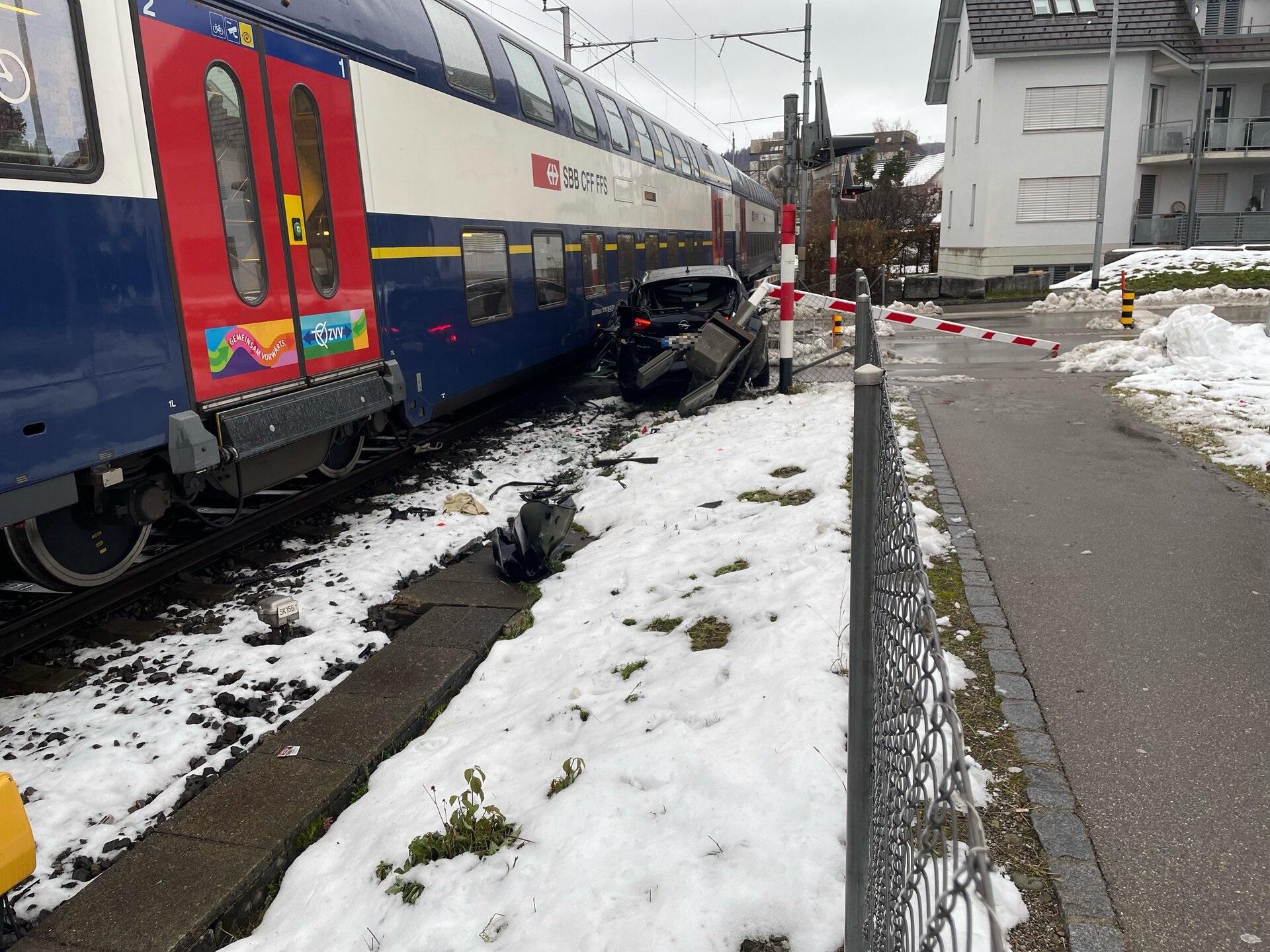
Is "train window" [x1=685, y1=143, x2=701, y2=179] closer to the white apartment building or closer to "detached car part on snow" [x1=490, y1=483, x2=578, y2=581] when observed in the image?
the white apartment building

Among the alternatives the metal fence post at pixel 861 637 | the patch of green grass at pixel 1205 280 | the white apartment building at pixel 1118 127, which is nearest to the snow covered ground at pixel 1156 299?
the patch of green grass at pixel 1205 280

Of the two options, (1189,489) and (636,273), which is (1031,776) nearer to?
(1189,489)

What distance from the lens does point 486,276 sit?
9734mm

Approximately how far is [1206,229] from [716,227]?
Answer: 1940 cm

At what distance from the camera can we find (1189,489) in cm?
668

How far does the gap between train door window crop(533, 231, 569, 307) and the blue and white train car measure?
23.4 inches

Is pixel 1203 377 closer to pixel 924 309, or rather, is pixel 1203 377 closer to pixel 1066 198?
pixel 924 309

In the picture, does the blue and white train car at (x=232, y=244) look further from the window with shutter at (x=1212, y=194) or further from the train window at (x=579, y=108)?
the window with shutter at (x=1212, y=194)

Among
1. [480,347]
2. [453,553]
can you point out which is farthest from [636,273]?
[453,553]

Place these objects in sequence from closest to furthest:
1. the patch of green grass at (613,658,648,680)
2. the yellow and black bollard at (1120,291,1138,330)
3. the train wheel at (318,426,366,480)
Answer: the patch of green grass at (613,658,648,680)
the train wheel at (318,426,366,480)
the yellow and black bollard at (1120,291,1138,330)

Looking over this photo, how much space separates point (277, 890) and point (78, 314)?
2.95m

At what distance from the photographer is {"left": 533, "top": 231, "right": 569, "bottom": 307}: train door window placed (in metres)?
11.3

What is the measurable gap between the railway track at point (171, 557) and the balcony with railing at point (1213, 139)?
31762 millimetres

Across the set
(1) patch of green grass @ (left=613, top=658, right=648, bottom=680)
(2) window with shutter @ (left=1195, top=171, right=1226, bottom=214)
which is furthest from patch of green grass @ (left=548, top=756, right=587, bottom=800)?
(2) window with shutter @ (left=1195, top=171, right=1226, bottom=214)
